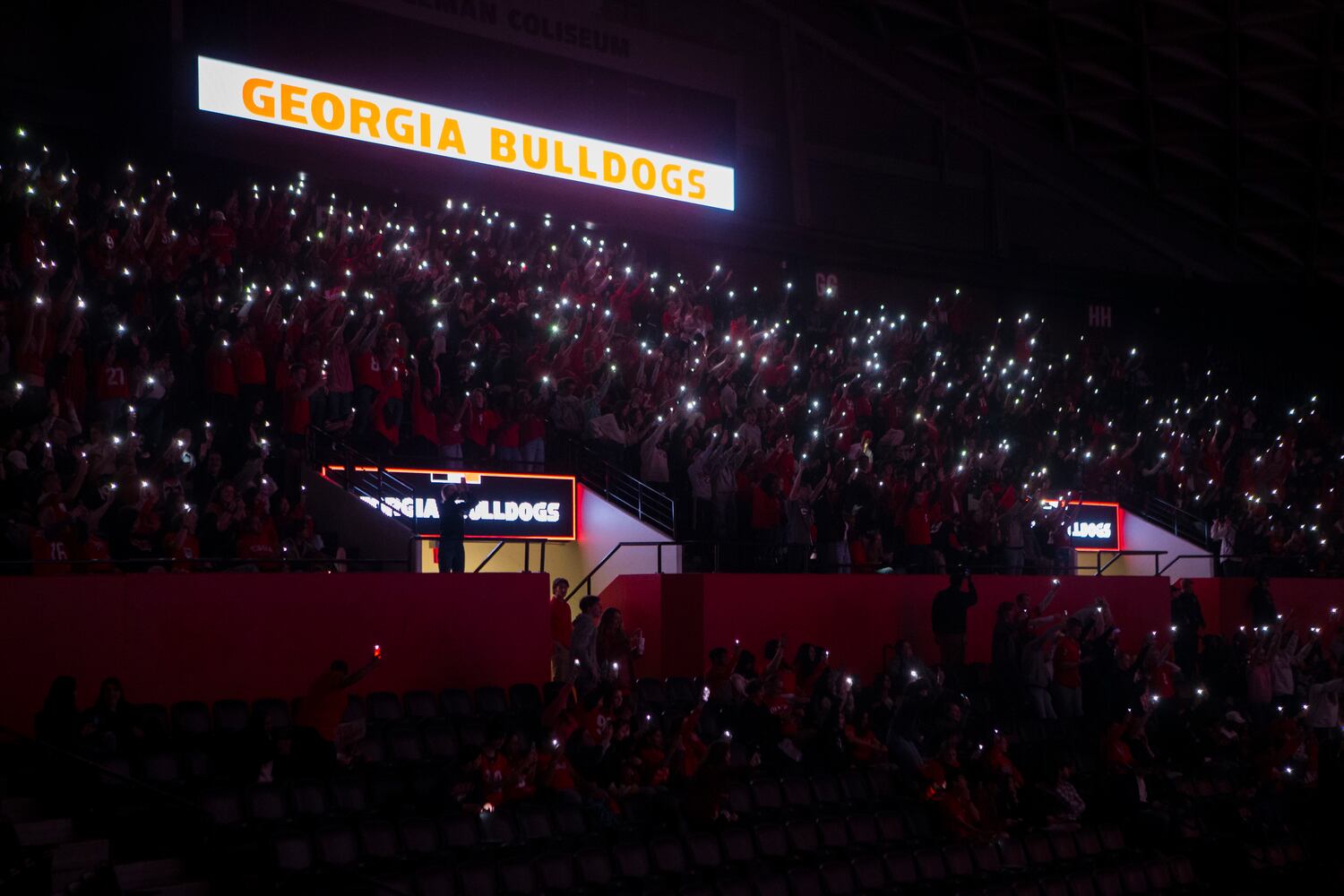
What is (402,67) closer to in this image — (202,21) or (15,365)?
(202,21)

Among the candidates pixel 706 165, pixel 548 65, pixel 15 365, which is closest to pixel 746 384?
pixel 706 165

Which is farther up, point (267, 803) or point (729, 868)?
point (267, 803)

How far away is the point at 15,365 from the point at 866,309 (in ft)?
56.4

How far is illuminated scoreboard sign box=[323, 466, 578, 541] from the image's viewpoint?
16281 millimetres

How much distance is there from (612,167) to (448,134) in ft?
9.03

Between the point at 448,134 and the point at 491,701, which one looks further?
the point at 448,134

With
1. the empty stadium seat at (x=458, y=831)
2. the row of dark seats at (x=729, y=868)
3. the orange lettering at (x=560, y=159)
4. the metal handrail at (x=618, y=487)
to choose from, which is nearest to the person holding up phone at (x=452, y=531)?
the metal handrail at (x=618, y=487)

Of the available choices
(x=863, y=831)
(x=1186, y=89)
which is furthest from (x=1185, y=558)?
(x=863, y=831)

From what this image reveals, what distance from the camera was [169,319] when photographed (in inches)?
610

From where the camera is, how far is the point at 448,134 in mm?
20766

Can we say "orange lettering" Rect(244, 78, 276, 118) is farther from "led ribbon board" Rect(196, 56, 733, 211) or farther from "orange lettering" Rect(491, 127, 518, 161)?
"orange lettering" Rect(491, 127, 518, 161)

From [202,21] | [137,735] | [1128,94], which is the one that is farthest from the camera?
[1128,94]

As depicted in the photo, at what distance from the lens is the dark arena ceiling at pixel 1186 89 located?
90.6 feet

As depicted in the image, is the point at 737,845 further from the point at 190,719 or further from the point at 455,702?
the point at 190,719
